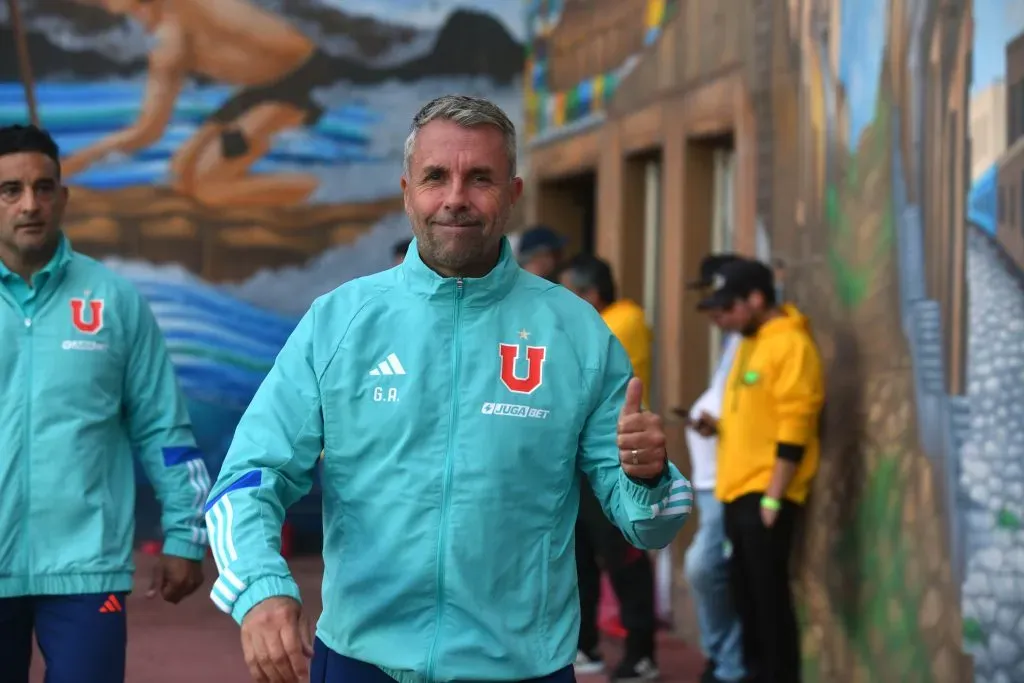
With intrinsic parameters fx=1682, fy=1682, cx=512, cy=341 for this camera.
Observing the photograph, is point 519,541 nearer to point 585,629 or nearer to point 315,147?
point 585,629

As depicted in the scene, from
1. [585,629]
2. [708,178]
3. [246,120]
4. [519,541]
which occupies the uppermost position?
[246,120]

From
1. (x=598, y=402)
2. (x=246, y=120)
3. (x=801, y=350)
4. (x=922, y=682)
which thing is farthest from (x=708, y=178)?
(x=598, y=402)

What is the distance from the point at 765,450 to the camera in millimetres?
6812

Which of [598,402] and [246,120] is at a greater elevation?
[246,120]

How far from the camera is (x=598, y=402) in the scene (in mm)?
3291

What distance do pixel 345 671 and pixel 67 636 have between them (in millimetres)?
1438

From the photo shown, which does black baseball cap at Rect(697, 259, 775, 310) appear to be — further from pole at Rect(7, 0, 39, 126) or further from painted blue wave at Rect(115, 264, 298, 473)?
pole at Rect(7, 0, 39, 126)

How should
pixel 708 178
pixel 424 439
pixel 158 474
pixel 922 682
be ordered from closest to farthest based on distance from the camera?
1. pixel 424 439
2. pixel 158 474
3. pixel 922 682
4. pixel 708 178

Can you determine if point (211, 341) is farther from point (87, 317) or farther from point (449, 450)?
point (449, 450)

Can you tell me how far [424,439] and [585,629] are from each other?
189 inches

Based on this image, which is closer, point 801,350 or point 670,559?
point 801,350

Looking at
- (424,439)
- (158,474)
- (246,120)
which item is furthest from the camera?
(246,120)

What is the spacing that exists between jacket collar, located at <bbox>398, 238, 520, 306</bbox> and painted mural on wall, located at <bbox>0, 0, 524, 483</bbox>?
944cm

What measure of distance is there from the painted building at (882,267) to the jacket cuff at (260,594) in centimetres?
302
